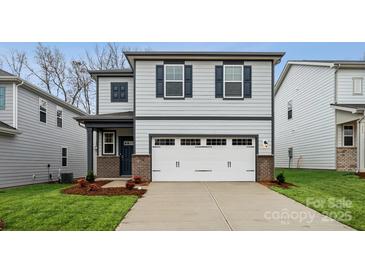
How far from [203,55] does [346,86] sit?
32.0 ft

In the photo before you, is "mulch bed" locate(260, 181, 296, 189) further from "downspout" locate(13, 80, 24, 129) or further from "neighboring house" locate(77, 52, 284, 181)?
"downspout" locate(13, 80, 24, 129)

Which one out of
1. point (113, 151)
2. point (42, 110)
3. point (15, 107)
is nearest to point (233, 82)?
point (113, 151)

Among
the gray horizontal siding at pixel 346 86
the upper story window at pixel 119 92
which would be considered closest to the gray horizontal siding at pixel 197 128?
the upper story window at pixel 119 92

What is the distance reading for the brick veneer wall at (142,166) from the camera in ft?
55.7

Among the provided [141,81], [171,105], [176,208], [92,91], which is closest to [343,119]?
[171,105]

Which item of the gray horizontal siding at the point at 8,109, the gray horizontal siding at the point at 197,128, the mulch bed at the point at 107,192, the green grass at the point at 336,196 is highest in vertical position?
the gray horizontal siding at the point at 8,109

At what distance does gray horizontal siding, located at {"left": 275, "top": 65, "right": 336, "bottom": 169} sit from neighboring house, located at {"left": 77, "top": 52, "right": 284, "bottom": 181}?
6352mm

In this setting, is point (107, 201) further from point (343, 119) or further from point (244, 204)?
point (343, 119)

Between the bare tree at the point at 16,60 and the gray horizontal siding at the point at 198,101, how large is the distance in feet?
67.2

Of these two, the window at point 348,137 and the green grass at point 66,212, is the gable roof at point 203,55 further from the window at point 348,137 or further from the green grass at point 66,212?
the green grass at point 66,212

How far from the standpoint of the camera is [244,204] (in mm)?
11023

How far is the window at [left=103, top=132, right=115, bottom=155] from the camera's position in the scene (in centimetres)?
1966

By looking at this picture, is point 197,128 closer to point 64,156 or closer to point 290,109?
point 64,156

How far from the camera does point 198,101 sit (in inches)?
677
